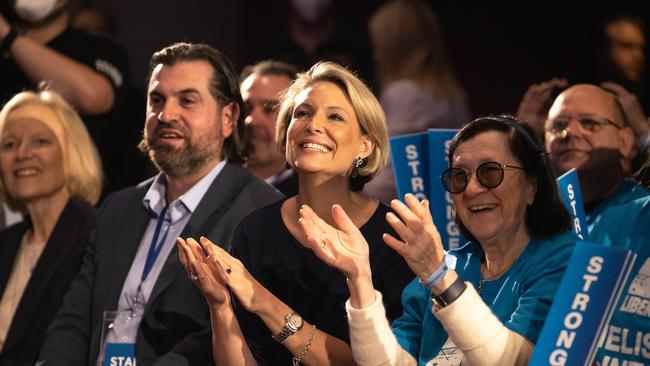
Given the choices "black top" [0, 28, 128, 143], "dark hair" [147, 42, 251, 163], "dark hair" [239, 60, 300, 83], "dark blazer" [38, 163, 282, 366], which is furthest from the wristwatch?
"black top" [0, 28, 128, 143]

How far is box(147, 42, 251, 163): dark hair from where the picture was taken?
4.20 metres

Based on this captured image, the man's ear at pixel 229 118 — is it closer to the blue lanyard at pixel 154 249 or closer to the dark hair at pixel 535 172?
the blue lanyard at pixel 154 249

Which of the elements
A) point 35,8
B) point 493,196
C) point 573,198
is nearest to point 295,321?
point 493,196

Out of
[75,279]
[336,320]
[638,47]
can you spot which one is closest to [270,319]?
[336,320]

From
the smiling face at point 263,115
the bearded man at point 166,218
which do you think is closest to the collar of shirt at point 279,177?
the smiling face at point 263,115

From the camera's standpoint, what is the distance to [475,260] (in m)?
3.15

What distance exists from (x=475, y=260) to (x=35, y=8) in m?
2.67

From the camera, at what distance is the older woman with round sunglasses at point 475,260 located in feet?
9.06

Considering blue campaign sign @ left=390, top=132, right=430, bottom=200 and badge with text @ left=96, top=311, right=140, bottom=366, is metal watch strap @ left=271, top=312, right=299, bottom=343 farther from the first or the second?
blue campaign sign @ left=390, top=132, right=430, bottom=200

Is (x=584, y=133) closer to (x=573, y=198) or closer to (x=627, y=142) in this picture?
(x=627, y=142)

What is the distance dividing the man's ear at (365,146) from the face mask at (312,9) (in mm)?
2570

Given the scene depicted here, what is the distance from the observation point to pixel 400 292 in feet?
11.2

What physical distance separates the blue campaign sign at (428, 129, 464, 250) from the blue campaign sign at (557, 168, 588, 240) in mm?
438

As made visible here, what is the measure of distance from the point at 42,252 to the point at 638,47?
288 centimetres
